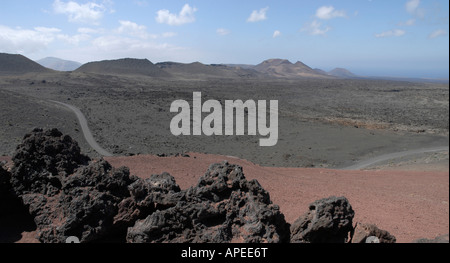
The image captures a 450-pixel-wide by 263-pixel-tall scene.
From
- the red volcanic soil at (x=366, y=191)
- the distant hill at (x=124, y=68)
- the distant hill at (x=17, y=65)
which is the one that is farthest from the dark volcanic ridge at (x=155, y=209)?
the distant hill at (x=124, y=68)

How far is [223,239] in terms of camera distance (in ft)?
17.0

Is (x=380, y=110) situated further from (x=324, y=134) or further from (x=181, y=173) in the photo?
(x=181, y=173)

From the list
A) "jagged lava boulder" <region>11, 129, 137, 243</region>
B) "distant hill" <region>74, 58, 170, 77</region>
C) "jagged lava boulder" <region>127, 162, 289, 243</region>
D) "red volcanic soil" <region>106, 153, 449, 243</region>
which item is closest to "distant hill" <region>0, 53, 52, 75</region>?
"distant hill" <region>74, 58, 170, 77</region>

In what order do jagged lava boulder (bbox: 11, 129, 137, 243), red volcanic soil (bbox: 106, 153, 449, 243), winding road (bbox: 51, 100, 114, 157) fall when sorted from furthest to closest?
winding road (bbox: 51, 100, 114, 157)
red volcanic soil (bbox: 106, 153, 449, 243)
jagged lava boulder (bbox: 11, 129, 137, 243)

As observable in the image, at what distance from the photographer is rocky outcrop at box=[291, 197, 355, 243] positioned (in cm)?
528

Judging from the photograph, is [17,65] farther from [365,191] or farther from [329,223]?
[329,223]

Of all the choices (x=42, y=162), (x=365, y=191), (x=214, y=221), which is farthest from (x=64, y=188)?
(x=365, y=191)

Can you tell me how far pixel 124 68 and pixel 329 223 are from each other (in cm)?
11440

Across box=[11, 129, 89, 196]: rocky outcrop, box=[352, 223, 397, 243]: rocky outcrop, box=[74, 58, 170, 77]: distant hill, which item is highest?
box=[74, 58, 170, 77]: distant hill

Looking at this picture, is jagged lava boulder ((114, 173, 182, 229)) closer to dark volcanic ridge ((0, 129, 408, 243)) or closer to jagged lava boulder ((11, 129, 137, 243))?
dark volcanic ridge ((0, 129, 408, 243))

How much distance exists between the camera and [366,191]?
11.4m

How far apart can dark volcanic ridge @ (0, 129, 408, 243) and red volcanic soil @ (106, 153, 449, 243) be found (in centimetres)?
231
